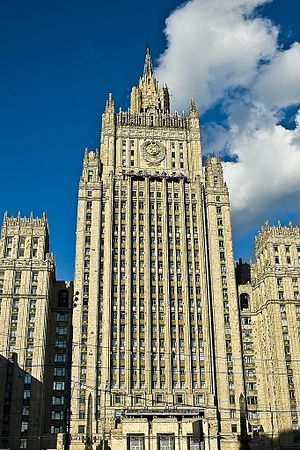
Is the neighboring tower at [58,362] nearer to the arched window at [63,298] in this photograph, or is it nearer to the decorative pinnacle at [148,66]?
the arched window at [63,298]

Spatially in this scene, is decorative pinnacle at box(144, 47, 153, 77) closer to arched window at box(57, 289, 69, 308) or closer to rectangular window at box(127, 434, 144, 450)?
arched window at box(57, 289, 69, 308)

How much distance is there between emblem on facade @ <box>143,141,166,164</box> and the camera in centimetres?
13800

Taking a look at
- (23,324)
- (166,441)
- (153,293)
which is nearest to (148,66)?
(153,293)

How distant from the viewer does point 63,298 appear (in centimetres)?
12975

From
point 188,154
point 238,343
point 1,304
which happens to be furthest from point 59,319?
point 188,154

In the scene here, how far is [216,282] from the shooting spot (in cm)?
12381

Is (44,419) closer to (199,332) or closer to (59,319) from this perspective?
(59,319)

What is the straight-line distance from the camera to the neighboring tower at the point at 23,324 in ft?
347

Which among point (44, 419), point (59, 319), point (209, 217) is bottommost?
point (44, 419)

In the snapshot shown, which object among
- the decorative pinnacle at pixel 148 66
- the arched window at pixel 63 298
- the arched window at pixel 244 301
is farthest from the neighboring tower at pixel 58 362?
the decorative pinnacle at pixel 148 66

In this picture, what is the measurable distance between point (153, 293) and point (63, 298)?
78.5 feet

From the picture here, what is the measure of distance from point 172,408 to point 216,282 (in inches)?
1221

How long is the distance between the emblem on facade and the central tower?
27cm

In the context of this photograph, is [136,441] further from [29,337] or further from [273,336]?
[273,336]
